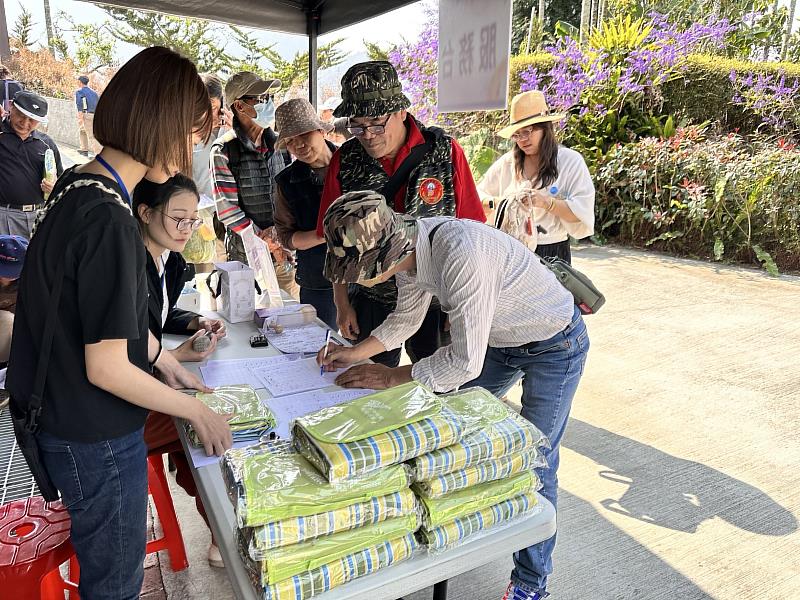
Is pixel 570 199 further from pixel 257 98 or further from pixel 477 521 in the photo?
pixel 477 521

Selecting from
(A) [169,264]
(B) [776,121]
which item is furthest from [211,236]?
(B) [776,121]

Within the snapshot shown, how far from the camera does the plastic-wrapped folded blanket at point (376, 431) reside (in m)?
0.94

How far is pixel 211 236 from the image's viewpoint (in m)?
4.03

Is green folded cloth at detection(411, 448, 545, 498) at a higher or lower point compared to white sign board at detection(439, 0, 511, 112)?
lower

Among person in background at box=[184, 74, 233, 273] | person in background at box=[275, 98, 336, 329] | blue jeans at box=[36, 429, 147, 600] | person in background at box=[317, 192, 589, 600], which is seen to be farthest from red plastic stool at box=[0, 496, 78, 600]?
person in background at box=[184, 74, 233, 273]

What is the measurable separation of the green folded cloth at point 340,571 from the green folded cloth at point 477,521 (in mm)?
35

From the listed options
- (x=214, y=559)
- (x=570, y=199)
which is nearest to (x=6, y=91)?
(x=214, y=559)

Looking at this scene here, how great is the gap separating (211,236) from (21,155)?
1735mm

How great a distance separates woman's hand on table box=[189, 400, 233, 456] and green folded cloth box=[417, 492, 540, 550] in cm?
49

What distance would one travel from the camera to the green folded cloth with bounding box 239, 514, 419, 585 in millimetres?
883

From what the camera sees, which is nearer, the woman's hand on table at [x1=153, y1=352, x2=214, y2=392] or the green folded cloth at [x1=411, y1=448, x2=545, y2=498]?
the green folded cloth at [x1=411, y1=448, x2=545, y2=498]

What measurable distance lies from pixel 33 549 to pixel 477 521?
1118mm

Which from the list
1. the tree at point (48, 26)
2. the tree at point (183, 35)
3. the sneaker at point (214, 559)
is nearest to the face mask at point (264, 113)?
the sneaker at point (214, 559)

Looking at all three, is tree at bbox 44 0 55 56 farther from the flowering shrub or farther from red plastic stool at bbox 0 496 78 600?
red plastic stool at bbox 0 496 78 600
